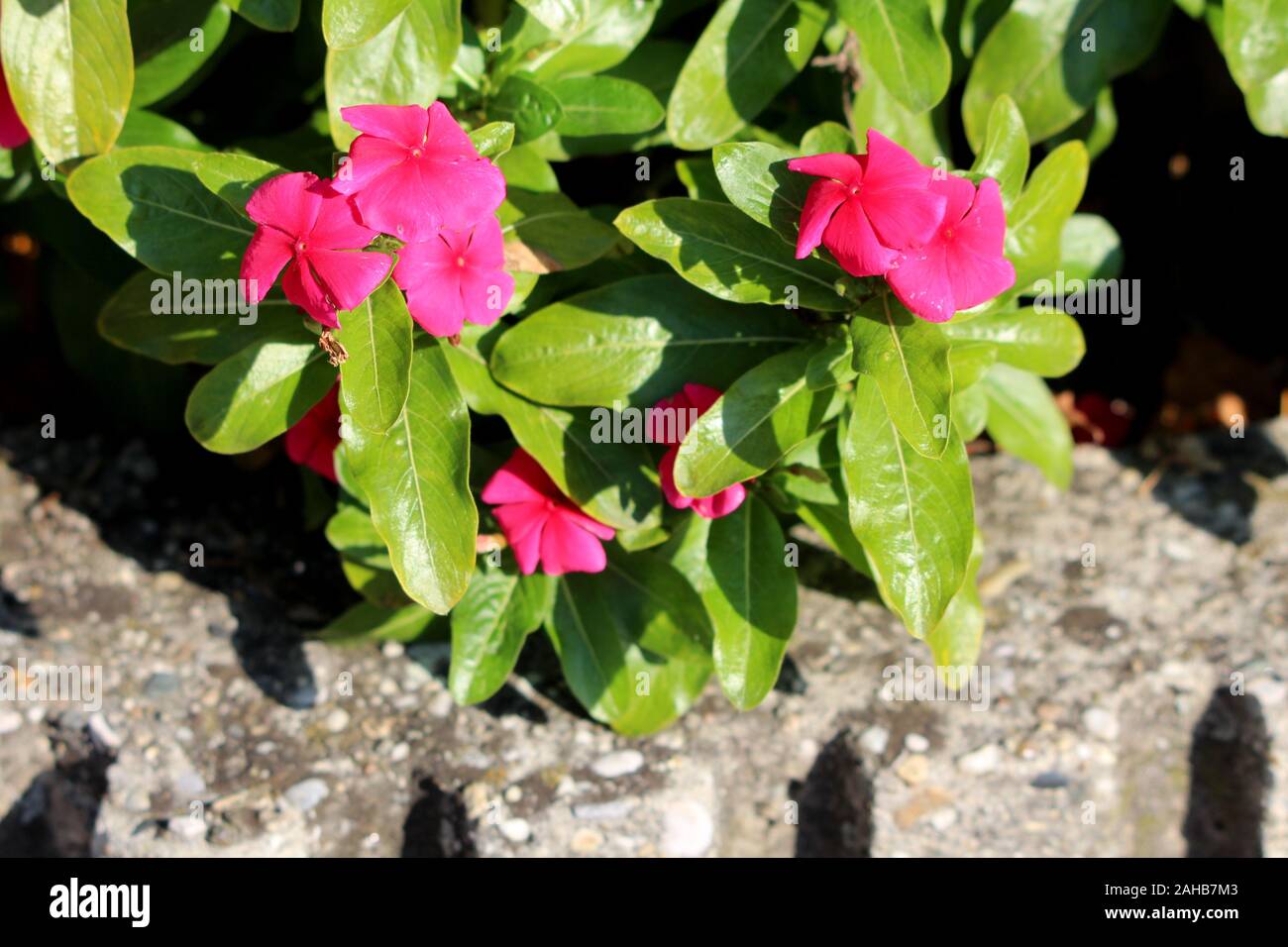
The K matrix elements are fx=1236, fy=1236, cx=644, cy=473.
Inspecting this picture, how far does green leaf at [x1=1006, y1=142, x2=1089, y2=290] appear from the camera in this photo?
202 centimetres

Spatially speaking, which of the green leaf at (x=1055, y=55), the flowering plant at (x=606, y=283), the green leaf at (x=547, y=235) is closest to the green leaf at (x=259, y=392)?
the flowering plant at (x=606, y=283)

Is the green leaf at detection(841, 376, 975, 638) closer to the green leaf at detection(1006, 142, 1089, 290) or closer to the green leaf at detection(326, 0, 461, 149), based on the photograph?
the green leaf at detection(1006, 142, 1089, 290)

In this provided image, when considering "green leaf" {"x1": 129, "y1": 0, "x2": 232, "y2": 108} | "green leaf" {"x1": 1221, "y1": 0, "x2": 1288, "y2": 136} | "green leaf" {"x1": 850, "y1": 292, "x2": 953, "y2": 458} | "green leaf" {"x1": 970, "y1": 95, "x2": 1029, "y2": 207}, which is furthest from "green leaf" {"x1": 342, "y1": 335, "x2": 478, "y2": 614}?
"green leaf" {"x1": 1221, "y1": 0, "x2": 1288, "y2": 136}

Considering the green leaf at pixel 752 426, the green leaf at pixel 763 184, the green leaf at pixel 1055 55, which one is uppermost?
the green leaf at pixel 1055 55

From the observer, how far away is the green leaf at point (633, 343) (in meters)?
1.91

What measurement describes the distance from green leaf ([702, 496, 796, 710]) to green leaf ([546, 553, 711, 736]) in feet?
0.20

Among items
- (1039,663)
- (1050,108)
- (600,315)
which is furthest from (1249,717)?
(600,315)

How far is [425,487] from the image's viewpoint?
1.77 metres

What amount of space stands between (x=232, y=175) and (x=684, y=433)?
74 centimetres

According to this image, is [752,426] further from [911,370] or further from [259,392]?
[259,392]

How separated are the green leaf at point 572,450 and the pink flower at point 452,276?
9.5 inches

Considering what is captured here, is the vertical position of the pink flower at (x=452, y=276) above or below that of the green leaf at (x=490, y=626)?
above

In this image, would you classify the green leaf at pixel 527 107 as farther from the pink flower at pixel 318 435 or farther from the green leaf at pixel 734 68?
the pink flower at pixel 318 435

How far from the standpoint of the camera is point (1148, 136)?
3324mm
